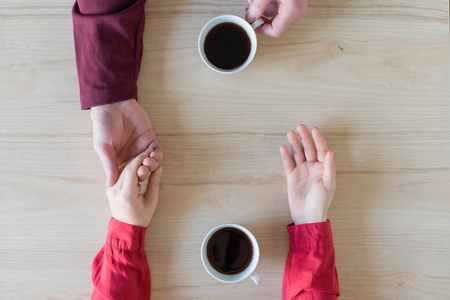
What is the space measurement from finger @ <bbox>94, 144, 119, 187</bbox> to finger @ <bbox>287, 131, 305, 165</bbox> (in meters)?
0.39

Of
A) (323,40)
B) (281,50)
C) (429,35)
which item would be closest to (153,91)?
(281,50)

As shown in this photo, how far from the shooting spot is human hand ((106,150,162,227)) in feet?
2.34

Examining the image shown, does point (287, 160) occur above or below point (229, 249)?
above

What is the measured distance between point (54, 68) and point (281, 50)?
0.53 m

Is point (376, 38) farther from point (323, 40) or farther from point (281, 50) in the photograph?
point (281, 50)

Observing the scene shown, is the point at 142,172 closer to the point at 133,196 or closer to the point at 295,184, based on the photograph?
the point at 133,196

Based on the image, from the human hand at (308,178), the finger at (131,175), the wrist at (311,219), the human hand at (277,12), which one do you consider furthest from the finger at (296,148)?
the finger at (131,175)

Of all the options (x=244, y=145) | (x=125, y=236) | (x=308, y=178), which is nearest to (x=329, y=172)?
(x=308, y=178)

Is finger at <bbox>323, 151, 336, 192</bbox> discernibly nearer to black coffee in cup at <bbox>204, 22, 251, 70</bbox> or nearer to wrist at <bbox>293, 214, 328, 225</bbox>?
wrist at <bbox>293, 214, 328, 225</bbox>

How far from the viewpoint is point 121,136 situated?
2.49ft

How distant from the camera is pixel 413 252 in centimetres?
81

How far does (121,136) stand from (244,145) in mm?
276

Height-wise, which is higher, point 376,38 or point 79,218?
point 376,38

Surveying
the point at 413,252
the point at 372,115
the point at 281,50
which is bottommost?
the point at 413,252
